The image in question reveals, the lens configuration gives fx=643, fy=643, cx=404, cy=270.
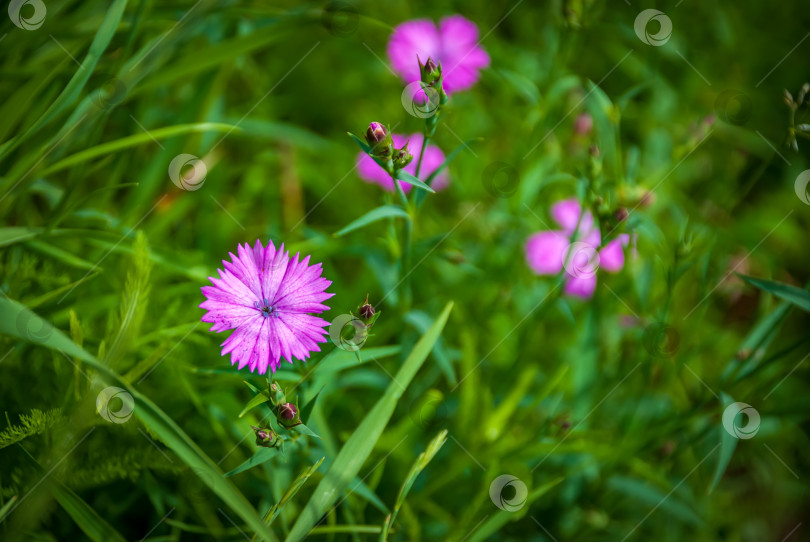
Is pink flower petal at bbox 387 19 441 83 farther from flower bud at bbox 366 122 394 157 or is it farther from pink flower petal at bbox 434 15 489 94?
flower bud at bbox 366 122 394 157

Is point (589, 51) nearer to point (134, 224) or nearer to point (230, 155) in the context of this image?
point (230, 155)

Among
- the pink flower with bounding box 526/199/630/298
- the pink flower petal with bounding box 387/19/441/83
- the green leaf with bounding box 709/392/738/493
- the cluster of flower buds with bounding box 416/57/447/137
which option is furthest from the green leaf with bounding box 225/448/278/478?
the pink flower petal with bounding box 387/19/441/83

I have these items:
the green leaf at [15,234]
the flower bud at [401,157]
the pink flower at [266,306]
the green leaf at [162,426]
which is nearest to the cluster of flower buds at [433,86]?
the flower bud at [401,157]

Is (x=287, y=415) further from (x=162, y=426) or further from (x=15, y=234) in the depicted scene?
(x=15, y=234)

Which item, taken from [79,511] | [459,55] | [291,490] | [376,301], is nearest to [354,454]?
[291,490]

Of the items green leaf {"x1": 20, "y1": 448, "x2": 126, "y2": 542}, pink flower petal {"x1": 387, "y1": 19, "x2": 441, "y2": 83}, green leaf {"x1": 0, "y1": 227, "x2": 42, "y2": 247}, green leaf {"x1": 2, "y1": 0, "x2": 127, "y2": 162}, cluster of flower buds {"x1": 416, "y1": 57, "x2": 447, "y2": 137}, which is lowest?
green leaf {"x1": 20, "y1": 448, "x2": 126, "y2": 542}

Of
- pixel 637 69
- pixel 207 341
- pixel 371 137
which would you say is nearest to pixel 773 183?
pixel 637 69

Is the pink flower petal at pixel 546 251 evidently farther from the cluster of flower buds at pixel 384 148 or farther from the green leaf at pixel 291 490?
the green leaf at pixel 291 490
